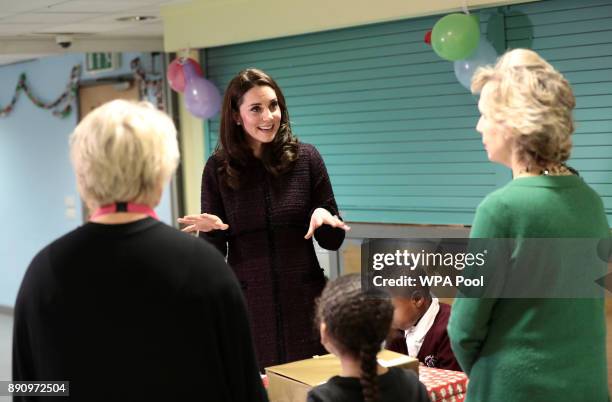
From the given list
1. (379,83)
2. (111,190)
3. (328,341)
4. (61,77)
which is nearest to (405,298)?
(328,341)

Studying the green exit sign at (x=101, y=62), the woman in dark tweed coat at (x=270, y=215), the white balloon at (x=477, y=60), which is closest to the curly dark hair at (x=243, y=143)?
the woman in dark tweed coat at (x=270, y=215)

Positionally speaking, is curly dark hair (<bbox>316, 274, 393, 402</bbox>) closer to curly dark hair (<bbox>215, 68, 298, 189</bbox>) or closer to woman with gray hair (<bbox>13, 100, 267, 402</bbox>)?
woman with gray hair (<bbox>13, 100, 267, 402</bbox>)

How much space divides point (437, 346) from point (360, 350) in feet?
3.28

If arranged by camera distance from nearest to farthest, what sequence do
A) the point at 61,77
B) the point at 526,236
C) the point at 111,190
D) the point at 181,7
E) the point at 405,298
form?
the point at 111,190, the point at 526,236, the point at 405,298, the point at 181,7, the point at 61,77

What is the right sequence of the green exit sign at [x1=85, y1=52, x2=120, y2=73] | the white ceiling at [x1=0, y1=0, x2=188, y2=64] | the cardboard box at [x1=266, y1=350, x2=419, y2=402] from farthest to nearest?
the green exit sign at [x1=85, y1=52, x2=120, y2=73] → the white ceiling at [x1=0, y1=0, x2=188, y2=64] → the cardboard box at [x1=266, y1=350, x2=419, y2=402]

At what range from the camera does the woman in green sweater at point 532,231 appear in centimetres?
171

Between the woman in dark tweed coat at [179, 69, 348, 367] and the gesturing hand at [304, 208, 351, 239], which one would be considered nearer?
the gesturing hand at [304, 208, 351, 239]

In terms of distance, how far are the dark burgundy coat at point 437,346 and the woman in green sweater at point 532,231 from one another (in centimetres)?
77

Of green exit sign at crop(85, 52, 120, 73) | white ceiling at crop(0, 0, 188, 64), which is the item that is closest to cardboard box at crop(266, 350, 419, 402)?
white ceiling at crop(0, 0, 188, 64)

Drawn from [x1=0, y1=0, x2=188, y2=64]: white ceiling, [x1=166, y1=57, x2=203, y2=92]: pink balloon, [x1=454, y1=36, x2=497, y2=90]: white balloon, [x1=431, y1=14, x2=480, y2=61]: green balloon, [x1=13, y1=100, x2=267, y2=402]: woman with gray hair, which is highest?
[x1=0, y1=0, x2=188, y2=64]: white ceiling

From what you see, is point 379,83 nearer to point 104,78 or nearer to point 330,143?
point 330,143

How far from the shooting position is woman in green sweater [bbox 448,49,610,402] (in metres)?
1.71

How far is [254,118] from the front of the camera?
2637 mm

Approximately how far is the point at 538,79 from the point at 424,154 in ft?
10.1
